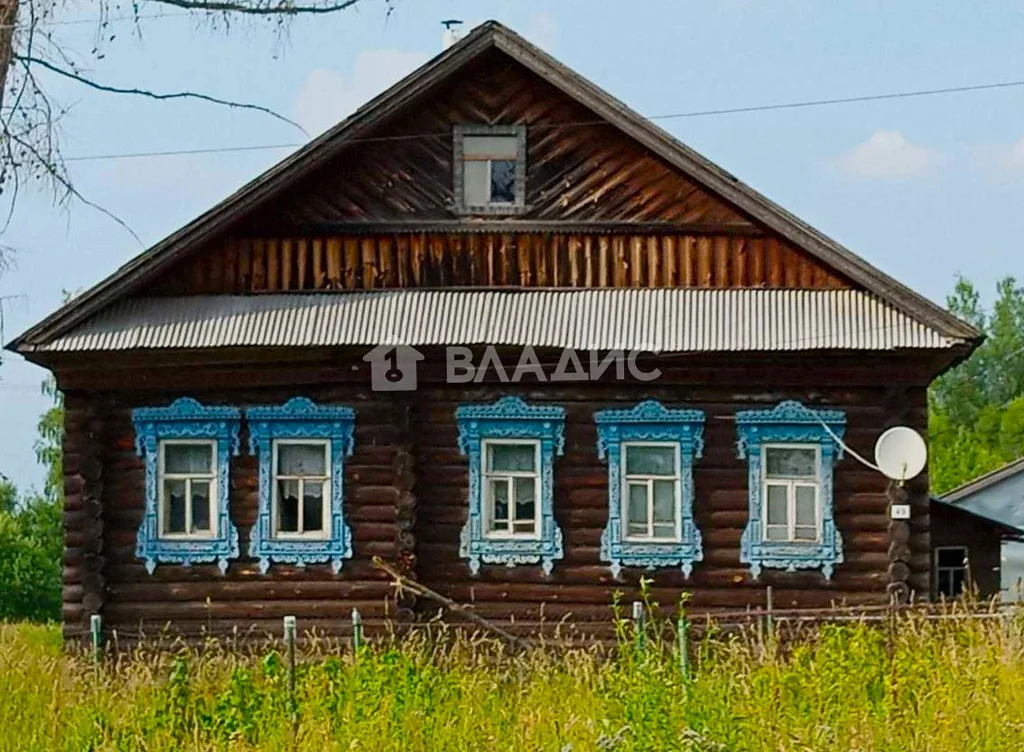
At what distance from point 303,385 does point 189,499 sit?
61.3 inches

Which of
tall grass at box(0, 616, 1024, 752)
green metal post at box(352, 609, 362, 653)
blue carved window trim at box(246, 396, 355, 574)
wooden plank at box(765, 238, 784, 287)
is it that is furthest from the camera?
wooden plank at box(765, 238, 784, 287)

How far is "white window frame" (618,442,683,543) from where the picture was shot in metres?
15.0

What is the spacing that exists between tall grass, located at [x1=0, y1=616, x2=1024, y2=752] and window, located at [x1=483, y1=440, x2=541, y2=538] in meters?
4.03

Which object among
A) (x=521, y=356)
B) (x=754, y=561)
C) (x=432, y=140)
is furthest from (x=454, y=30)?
(x=754, y=561)

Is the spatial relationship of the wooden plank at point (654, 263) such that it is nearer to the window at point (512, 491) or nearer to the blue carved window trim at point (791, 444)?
the blue carved window trim at point (791, 444)

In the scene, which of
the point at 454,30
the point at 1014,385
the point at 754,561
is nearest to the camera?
the point at 754,561

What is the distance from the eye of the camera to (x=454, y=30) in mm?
16688

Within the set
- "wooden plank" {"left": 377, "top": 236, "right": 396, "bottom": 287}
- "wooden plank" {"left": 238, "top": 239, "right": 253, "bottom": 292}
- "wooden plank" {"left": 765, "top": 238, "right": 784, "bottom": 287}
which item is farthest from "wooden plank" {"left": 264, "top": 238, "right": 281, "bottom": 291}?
"wooden plank" {"left": 765, "top": 238, "right": 784, "bottom": 287}

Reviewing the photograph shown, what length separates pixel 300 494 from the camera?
15250mm

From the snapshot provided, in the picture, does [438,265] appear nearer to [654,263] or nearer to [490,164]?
[490,164]

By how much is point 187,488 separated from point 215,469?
1.12ft

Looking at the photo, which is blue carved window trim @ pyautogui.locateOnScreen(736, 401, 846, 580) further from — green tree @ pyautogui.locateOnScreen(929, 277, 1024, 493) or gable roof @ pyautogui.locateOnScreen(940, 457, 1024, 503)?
green tree @ pyautogui.locateOnScreen(929, 277, 1024, 493)

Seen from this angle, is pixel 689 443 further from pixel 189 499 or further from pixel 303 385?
pixel 189 499

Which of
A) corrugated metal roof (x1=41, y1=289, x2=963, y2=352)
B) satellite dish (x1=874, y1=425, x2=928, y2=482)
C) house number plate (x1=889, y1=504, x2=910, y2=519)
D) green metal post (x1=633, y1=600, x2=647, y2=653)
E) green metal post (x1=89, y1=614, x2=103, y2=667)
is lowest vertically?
green metal post (x1=89, y1=614, x2=103, y2=667)
